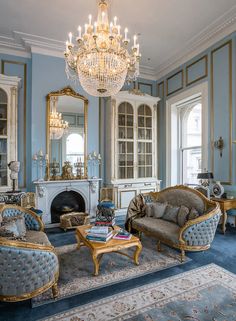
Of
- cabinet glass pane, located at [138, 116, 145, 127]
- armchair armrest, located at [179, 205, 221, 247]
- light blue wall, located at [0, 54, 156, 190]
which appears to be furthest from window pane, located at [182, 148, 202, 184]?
light blue wall, located at [0, 54, 156, 190]

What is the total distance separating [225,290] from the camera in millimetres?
2328

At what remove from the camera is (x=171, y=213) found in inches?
143

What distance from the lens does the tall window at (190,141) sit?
18.6 feet

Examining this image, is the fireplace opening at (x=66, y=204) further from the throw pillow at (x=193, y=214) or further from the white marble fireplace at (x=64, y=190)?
the throw pillow at (x=193, y=214)

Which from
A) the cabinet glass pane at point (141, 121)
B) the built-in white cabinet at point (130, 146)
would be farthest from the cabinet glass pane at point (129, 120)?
the cabinet glass pane at point (141, 121)

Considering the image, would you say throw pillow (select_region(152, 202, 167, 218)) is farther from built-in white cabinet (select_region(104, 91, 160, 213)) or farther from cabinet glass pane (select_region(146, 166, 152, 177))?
cabinet glass pane (select_region(146, 166, 152, 177))

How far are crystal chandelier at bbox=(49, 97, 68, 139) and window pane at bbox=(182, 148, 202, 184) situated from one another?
3415mm

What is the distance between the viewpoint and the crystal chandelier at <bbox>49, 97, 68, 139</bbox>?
16.6 ft

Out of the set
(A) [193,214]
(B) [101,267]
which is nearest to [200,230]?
(A) [193,214]

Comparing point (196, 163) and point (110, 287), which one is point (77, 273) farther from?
point (196, 163)

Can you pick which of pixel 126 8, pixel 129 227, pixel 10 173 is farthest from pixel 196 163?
pixel 10 173

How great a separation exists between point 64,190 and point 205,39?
15.1ft

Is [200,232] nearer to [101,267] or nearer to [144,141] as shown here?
[101,267]

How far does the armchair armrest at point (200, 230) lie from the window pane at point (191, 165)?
2.68m
